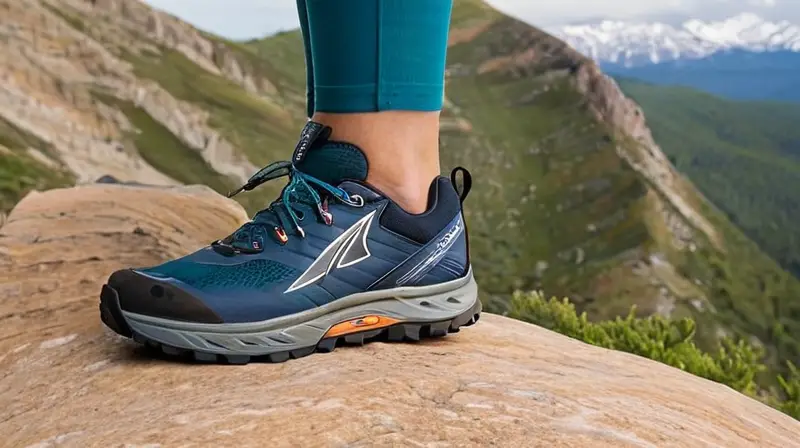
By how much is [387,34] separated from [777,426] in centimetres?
131

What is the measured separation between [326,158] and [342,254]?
0.25m

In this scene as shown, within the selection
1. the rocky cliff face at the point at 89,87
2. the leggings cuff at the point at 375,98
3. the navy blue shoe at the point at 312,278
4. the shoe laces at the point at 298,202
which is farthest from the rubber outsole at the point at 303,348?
the rocky cliff face at the point at 89,87

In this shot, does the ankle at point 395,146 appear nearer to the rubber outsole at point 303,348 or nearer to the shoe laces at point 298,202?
the shoe laces at point 298,202

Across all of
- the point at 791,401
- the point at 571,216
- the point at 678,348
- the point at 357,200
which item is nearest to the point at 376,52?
A: the point at 357,200

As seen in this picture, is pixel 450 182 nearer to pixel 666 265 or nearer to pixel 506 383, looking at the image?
pixel 506 383

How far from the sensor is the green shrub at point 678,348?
4836 mm

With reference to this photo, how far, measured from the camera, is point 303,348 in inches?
64.5

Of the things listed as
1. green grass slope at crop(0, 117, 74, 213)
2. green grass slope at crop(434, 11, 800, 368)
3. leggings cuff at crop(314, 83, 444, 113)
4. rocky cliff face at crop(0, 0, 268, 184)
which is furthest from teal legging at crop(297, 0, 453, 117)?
green grass slope at crop(434, 11, 800, 368)

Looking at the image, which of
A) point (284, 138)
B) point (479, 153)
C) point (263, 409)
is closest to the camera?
point (263, 409)

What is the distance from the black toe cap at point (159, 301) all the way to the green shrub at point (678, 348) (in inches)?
139

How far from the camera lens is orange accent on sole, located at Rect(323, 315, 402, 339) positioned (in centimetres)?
170

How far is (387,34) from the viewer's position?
1.73m

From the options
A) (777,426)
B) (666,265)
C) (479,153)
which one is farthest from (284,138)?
(777,426)

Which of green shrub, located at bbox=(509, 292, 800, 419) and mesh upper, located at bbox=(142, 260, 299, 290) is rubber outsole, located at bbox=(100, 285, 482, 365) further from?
green shrub, located at bbox=(509, 292, 800, 419)
